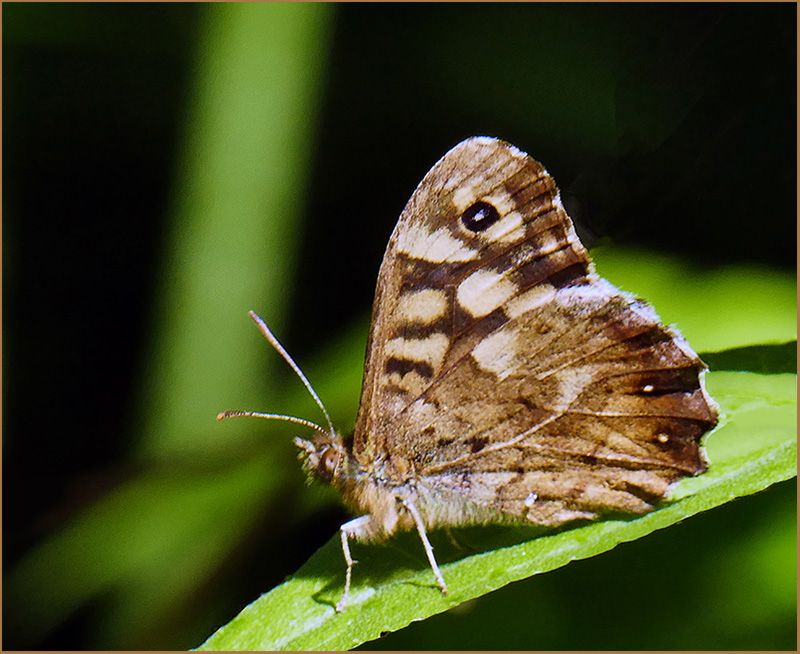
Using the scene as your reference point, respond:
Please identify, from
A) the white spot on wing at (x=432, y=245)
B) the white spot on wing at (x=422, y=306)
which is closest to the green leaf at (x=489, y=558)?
the white spot on wing at (x=422, y=306)

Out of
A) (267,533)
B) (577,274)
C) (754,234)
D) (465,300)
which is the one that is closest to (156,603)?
(267,533)

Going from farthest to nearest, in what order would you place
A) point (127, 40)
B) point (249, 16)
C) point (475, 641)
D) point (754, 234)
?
point (127, 40) < point (249, 16) < point (754, 234) < point (475, 641)

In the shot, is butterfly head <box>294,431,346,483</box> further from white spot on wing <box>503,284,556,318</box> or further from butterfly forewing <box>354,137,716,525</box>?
white spot on wing <box>503,284,556,318</box>

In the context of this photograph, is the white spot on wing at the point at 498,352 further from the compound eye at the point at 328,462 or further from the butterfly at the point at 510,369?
the compound eye at the point at 328,462

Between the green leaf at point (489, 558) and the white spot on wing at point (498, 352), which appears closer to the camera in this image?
the green leaf at point (489, 558)

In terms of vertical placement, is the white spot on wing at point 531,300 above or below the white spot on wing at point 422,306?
below

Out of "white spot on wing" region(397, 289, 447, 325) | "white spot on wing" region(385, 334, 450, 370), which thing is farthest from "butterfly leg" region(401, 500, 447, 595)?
"white spot on wing" region(397, 289, 447, 325)

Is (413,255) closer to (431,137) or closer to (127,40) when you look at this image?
(431,137)
